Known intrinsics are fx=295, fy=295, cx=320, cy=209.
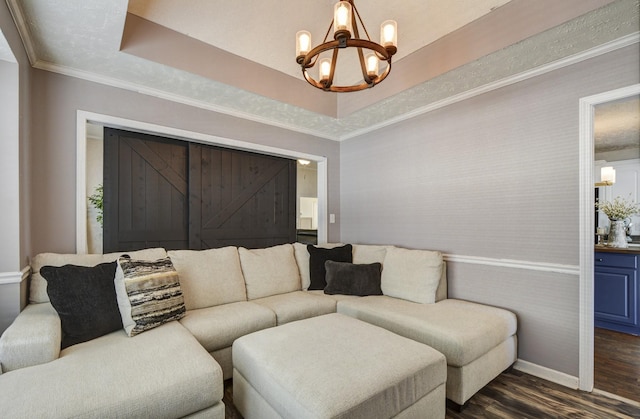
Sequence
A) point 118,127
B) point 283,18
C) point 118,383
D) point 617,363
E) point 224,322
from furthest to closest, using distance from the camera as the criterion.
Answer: point 118,127, point 617,363, point 283,18, point 224,322, point 118,383

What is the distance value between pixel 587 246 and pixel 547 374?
1.02 m

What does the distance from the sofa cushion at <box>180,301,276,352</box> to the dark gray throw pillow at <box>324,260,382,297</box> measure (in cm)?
81

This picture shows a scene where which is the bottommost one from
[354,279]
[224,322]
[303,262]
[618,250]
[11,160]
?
[224,322]

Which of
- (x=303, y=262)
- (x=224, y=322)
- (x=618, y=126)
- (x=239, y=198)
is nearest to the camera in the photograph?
(x=224, y=322)

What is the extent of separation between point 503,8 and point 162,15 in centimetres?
242

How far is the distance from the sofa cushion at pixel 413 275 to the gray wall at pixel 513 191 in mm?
307

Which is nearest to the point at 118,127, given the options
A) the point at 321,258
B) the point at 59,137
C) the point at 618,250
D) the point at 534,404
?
the point at 59,137

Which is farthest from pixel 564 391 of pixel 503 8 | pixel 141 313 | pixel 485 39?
pixel 141 313

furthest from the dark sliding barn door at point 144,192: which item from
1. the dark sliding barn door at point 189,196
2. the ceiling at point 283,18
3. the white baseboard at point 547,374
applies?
the white baseboard at point 547,374

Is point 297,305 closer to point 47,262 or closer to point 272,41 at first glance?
point 47,262

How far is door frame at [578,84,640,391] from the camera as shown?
2.07 metres

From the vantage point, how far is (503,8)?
201cm

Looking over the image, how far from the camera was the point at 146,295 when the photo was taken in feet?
6.31

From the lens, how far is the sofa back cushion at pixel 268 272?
283cm
